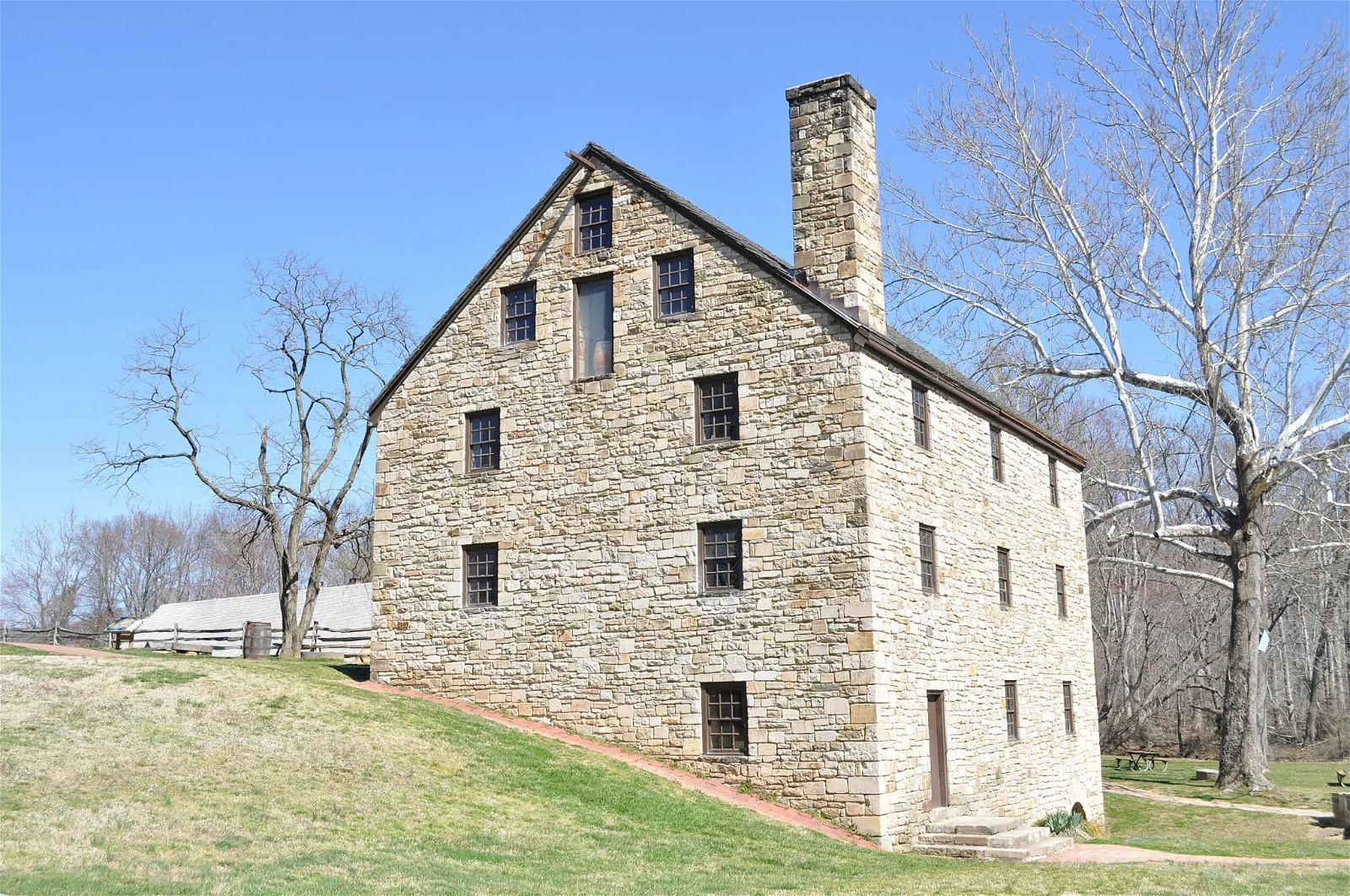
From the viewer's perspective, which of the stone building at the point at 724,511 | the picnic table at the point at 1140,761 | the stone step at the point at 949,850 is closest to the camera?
the stone step at the point at 949,850

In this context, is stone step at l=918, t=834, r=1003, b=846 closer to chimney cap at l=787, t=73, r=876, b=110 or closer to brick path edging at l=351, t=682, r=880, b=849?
brick path edging at l=351, t=682, r=880, b=849

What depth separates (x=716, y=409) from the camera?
19.6 metres

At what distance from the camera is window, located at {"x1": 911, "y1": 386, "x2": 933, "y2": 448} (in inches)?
792

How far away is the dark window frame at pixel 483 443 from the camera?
867 inches

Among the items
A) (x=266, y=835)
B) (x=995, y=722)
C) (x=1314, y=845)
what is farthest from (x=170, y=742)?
(x=1314, y=845)

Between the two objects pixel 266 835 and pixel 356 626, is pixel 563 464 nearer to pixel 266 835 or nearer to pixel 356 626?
pixel 266 835

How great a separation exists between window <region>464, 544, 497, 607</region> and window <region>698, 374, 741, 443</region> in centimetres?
466

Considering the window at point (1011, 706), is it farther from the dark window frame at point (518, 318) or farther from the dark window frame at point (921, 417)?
the dark window frame at point (518, 318)

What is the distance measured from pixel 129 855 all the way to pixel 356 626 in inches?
1199

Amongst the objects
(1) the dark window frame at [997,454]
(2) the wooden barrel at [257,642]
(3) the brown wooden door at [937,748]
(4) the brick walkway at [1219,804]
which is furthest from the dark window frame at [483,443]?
(4) the brick walkway at [1219,804]

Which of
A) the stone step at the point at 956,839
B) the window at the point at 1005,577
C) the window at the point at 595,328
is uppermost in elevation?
the window at the point at 595,328

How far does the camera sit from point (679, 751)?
18969 mm

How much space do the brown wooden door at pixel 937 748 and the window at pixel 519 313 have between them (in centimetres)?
946

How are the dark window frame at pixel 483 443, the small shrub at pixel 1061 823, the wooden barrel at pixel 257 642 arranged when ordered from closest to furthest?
1. the small shrub at pixel 1061 823
2. the dark window frame at pixel 483 443
3. the wooden barrel at pixel 257 642
